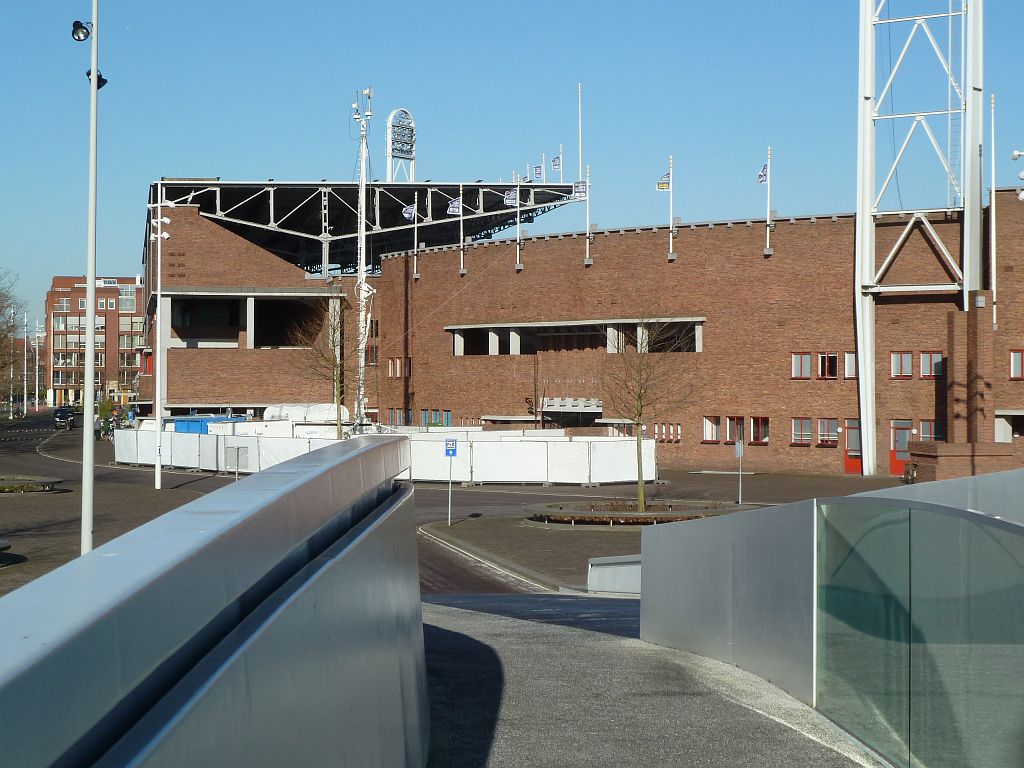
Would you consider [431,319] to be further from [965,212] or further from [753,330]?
[965,212]

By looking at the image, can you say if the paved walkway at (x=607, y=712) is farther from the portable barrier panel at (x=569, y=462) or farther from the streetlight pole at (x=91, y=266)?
the portable barrier panel at (x=569, y=462)

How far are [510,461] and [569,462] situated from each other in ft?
7.33

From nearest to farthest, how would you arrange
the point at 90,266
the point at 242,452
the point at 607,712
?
the point at 607,712 → the point at 90,266 → the point at 242,452

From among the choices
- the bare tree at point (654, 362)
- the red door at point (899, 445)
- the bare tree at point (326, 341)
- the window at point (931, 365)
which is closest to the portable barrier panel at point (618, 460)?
the bare tree at point (654, 362)

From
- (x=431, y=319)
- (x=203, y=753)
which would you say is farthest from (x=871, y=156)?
(x=203, y=753)

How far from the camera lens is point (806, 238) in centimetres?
5222

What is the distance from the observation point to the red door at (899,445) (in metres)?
50.2

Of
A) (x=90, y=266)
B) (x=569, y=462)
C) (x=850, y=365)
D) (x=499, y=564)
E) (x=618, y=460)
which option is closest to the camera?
(x=90, y=266)

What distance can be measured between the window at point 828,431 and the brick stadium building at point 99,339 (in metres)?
100

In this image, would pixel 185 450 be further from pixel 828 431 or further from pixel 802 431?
pixel 828 431

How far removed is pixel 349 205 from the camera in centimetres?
7219

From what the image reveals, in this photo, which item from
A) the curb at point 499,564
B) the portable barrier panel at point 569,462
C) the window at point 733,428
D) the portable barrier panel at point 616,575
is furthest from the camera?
the window at point 733,428

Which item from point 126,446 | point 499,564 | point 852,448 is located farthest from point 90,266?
point 852,448

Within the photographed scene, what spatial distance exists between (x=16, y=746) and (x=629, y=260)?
56603mm
